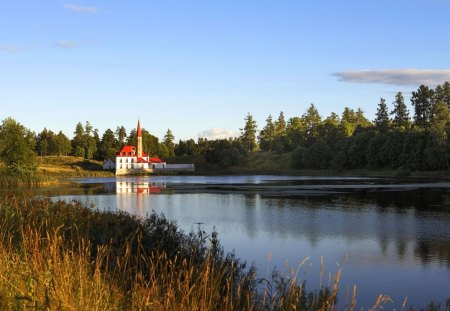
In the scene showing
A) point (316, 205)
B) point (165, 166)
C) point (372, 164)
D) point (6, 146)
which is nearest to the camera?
point (316, 205)

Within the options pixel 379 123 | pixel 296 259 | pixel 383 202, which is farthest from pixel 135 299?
pixel 379 123

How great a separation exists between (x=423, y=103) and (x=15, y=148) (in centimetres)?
10954

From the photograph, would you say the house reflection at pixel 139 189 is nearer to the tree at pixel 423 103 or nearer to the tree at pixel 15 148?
the tree at pixel 15 148

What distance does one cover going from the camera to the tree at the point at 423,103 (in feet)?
463

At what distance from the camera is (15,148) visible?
87.9 metres

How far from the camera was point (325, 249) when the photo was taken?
24.5m

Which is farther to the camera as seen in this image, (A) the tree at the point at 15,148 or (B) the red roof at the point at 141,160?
(B) the red roof at the point at 141,160

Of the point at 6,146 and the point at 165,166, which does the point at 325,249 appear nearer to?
the point at 6,146

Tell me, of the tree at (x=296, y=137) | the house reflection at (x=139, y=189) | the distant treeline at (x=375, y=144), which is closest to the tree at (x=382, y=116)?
the distant treeline at (x=375, y=144)

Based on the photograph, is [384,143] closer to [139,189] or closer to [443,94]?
[443,94]

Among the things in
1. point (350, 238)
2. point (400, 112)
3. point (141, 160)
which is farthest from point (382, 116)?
point (350, 238)

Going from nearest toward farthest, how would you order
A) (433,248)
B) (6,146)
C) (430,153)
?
1. (433,248)
2. (6,146)
3. (430,153)

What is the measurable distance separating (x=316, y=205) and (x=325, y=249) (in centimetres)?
2354

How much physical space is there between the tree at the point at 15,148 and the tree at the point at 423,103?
344ft
